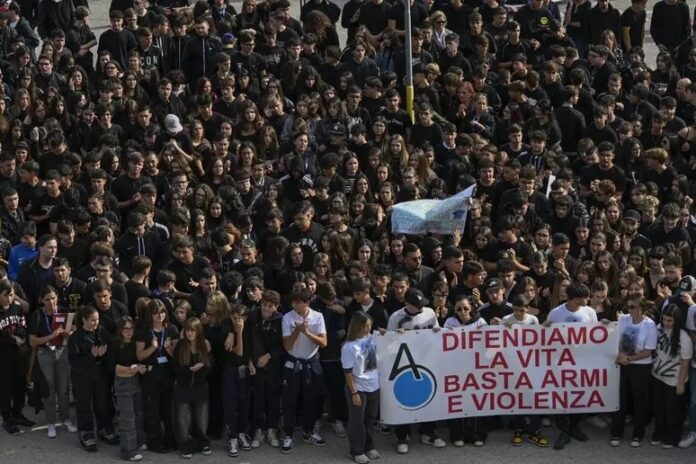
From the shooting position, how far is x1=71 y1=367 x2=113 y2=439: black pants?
15117 mm

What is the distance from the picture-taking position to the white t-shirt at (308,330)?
15.1 metres

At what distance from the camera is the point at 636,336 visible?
15.1 metres

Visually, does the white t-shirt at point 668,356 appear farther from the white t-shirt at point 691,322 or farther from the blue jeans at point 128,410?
the blue jeans at point 128,410

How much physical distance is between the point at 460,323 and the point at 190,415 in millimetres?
2745

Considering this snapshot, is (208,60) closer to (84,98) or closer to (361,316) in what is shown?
(84,98)

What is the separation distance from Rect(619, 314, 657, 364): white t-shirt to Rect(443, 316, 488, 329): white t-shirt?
1.33 m

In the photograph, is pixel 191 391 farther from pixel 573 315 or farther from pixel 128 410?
pixel 573 315

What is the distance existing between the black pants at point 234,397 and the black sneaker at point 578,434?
10.4 ft

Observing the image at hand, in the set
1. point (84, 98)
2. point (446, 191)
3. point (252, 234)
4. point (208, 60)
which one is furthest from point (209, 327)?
point (208, 60)

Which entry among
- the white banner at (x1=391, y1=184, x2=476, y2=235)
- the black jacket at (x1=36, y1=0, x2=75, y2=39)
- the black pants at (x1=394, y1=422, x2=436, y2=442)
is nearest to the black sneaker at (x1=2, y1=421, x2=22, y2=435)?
the black pants at (x1=394, y1=422, x2=436, y2=442)

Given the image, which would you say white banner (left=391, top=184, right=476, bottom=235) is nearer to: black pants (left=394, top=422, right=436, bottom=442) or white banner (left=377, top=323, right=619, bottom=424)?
white banner (left=377, top=323, right=619, bottom=424)

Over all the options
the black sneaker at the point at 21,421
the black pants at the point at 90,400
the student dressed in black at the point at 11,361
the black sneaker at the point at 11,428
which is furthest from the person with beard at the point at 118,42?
the black pants at the point at 90,400

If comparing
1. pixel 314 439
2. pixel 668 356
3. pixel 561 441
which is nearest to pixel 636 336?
pixel 668 356

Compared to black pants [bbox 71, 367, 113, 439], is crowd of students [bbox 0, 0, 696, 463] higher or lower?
higher
